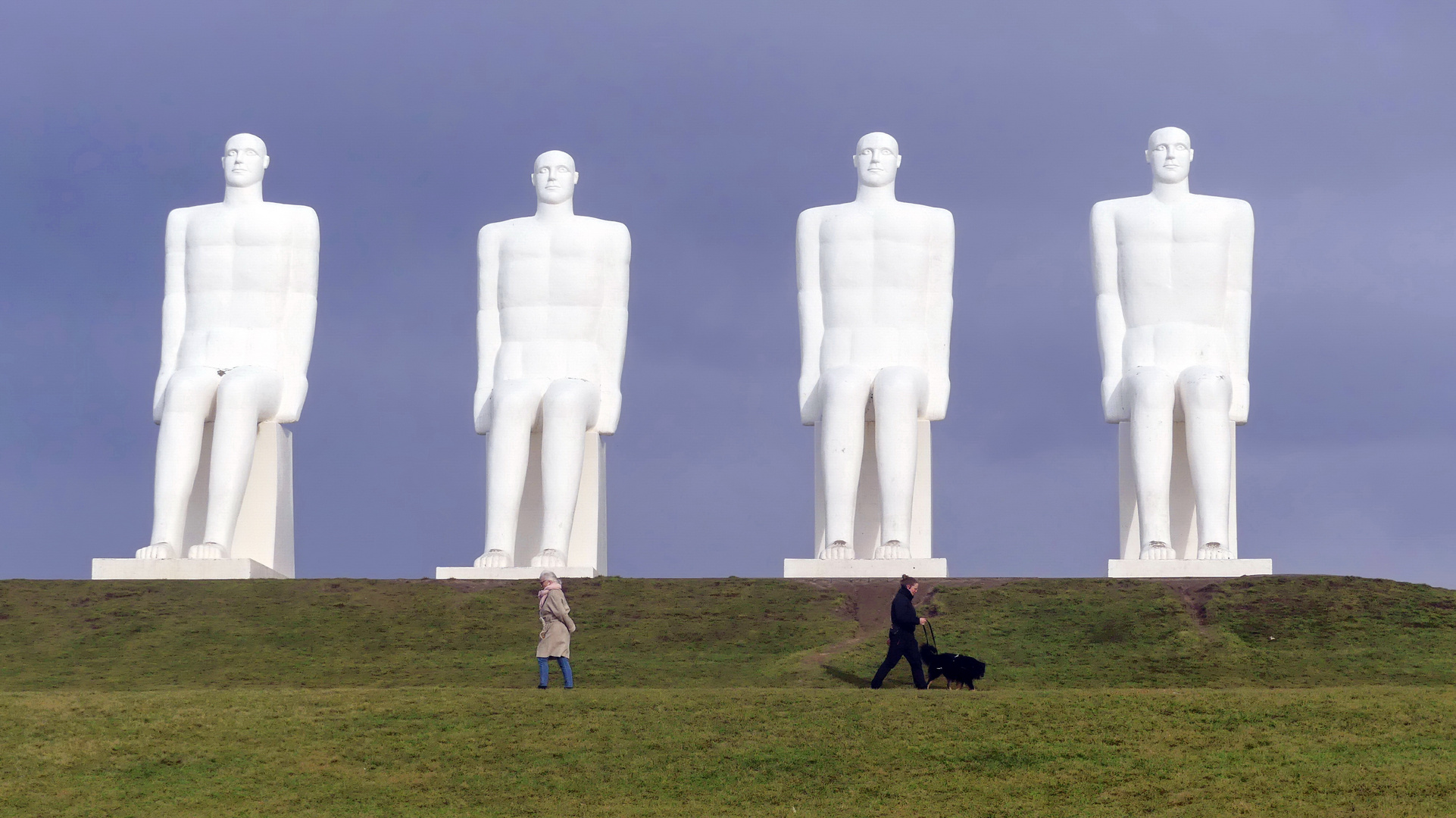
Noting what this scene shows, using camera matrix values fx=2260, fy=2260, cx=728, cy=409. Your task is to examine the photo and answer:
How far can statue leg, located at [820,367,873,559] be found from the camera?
22875 mm

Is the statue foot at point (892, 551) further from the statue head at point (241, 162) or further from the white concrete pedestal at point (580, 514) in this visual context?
the statue head at point (241, 162)

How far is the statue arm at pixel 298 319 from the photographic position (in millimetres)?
23891

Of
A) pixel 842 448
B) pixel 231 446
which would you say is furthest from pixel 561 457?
pixel 231 446

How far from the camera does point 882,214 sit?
77.6 feet

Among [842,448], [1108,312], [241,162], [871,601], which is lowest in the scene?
[871,601]

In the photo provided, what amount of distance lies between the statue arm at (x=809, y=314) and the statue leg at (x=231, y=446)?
5.60 m

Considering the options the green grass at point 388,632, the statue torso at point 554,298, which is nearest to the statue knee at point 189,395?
the green grass at point 388,632

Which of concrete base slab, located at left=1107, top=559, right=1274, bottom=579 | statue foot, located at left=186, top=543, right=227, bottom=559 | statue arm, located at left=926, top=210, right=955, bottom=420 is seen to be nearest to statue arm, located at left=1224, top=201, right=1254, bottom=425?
concrete base slab, located at left=1107, top=559, right=1274, bottom=579

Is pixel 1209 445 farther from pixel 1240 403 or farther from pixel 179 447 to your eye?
pixel 179 447

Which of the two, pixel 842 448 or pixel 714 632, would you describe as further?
pixel 842 448

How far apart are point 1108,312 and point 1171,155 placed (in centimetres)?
181

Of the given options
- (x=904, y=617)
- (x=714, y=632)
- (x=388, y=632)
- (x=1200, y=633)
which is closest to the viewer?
(x=904, y=617)

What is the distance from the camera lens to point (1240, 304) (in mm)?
→ 23500

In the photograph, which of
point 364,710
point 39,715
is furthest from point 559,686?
point 39,715
